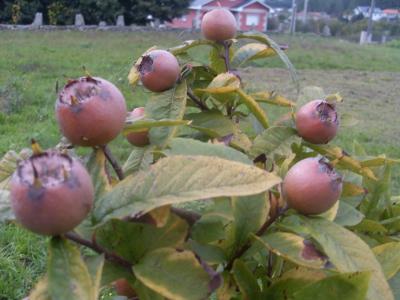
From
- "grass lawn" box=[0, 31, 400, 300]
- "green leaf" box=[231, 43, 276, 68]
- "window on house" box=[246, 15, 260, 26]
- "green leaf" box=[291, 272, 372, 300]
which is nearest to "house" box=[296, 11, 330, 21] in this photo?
"window on house" box=[246, 15, 260, 26]

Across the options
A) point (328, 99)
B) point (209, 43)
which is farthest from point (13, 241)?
point (328, 99)

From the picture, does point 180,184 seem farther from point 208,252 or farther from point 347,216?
point 347,216

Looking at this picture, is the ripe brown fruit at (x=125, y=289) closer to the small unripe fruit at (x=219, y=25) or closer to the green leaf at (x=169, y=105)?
the green leaf at (x=169, y=105)

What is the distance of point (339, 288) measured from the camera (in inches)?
23.9

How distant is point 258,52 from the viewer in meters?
1.05

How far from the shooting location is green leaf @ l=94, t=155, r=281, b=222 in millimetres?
518

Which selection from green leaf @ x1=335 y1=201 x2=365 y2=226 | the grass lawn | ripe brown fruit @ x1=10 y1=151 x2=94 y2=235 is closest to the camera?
ripe brown fruit @ x1=10 y1=151 x2=94 y2=235

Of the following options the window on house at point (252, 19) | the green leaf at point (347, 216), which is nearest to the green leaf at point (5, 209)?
the green leaf at point (347, 216)

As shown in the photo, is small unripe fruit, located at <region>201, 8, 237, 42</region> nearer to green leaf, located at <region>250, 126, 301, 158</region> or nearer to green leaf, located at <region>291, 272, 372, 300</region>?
green leaf, located at <region>250, 126, 301, 158</region>

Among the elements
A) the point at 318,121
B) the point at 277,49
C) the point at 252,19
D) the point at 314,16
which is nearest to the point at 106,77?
the point at 277,49

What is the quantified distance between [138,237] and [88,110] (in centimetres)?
14

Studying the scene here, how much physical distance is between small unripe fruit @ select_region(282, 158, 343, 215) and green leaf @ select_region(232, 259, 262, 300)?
0.33 ft

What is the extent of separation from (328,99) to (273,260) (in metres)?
0.26

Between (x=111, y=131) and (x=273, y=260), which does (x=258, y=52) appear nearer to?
(x=273, y=260)
